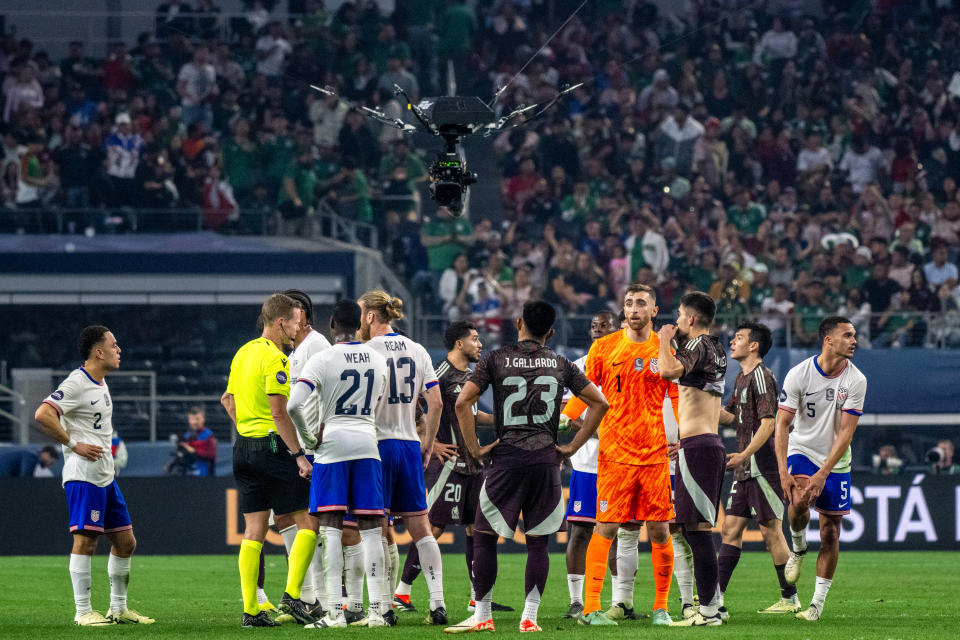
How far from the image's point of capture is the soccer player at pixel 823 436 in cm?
1039

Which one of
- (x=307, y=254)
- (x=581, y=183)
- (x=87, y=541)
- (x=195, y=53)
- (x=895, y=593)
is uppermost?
(x=195, y=53)

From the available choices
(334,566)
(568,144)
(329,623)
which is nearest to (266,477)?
(334,566)

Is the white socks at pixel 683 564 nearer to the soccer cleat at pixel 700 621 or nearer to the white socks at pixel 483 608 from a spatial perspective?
the soccer cleat at pixel 700 621

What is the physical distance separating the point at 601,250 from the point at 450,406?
13018 millimetres

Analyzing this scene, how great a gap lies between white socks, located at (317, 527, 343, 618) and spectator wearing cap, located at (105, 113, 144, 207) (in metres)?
16.7

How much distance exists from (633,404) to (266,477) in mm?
2739

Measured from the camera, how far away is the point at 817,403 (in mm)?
10633

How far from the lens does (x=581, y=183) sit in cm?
2550

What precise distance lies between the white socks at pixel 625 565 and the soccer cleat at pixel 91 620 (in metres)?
3.78

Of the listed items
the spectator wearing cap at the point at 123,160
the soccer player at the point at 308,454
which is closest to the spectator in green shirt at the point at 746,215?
the spectator wearing cap at the point at 123,160

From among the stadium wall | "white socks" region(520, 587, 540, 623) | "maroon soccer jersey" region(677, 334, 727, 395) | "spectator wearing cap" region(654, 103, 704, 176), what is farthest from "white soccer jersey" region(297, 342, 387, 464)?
"spectator wearing cap" region(654, 103, 704, 176)

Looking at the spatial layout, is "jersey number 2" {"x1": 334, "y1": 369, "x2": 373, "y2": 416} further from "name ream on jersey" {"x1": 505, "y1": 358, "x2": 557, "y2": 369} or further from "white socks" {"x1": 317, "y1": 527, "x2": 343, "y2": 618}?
"name ream on jersey" {"x1": 505, "y1": 358, "x2": 557, "y2": 369}

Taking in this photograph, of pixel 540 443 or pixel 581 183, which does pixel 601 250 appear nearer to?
pixel 581 183

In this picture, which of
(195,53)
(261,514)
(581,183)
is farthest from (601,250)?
(261,514)
